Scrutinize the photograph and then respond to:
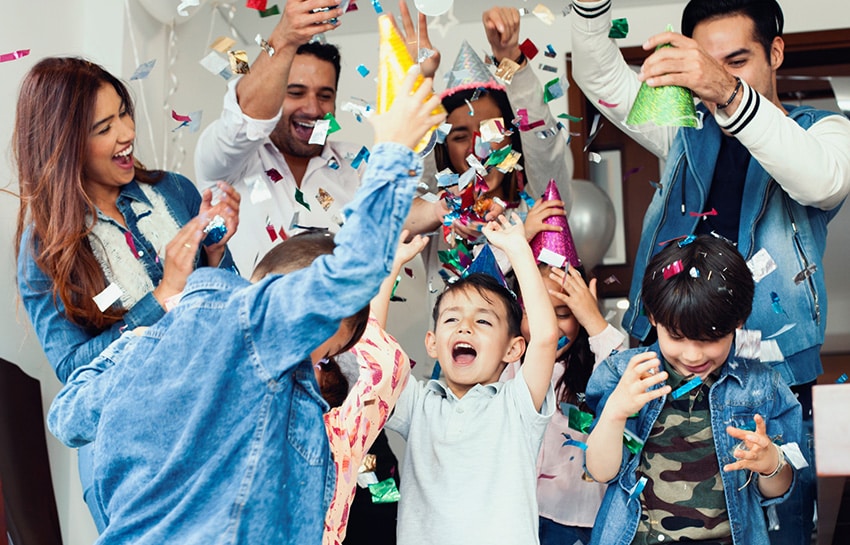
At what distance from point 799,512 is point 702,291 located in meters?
0.51

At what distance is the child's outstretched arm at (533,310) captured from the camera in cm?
210

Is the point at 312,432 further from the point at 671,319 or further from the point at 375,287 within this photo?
the point at 671,319

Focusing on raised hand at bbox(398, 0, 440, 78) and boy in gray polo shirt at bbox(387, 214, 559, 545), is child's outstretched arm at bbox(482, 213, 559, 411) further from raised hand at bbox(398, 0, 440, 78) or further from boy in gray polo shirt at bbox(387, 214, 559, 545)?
raised hand at bbox(398, 0, 440, 78)

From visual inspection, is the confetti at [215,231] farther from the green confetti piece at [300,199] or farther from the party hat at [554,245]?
the party hat at [554,245]

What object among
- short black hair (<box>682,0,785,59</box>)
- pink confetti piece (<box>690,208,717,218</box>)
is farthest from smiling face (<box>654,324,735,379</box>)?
short black hair (<box>682,0,785,59</box>)

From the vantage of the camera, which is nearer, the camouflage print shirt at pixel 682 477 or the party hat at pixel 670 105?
the camouflage print shirt at pixel 682 477

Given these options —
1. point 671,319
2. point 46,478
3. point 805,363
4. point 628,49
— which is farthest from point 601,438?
point 628,49

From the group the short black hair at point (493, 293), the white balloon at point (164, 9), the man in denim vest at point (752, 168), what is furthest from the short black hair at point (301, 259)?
the white balloon at point (164, 9)

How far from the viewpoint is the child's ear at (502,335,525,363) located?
2.30 meters

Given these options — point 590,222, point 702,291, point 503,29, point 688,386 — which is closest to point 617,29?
point 503,29

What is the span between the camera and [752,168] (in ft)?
7.92

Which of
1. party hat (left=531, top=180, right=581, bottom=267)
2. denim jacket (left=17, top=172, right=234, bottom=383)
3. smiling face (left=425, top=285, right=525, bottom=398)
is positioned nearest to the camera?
denim jacket (left=17, top=172, right=234, bottom=383)

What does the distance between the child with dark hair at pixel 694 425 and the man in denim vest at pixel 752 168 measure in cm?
16

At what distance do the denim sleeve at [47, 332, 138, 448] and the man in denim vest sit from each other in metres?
1.23
